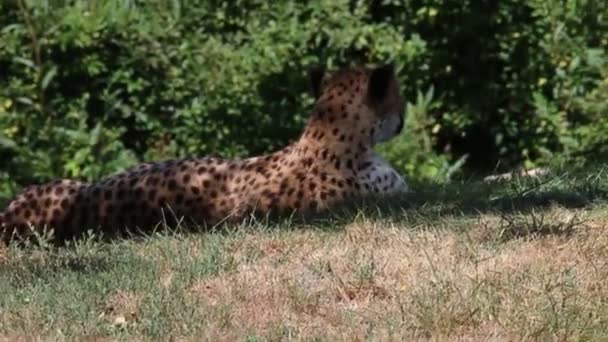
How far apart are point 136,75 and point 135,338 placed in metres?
6.48

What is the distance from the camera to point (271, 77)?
12.4 metres

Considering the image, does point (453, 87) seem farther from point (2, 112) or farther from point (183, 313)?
point (183, 313)

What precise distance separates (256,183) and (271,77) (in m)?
4.07

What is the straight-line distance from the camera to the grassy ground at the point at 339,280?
19.7ft

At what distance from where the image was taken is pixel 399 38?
12711 mm

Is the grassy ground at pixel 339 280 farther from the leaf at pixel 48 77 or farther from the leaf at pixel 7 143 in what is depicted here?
the leaf at pixel 48 77

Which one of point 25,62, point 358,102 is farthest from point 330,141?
point 25,62

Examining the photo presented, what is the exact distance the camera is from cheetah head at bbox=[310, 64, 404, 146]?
28.7 ft

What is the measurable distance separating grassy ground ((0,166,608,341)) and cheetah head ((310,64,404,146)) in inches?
45.5

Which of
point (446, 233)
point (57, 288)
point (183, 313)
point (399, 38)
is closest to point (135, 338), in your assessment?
point (183, 313)

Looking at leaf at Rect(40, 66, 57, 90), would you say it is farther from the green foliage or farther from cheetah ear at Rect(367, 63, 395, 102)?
cheetah ear at Rect(367, 63, 395, 102)

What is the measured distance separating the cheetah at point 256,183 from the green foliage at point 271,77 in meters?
3.03

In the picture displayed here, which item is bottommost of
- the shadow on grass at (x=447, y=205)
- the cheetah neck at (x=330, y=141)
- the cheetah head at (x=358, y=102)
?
the shadow on grass at (x=447, y=205)

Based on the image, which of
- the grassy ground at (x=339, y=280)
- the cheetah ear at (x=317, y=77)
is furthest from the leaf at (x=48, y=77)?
the grassy ground at (x=339, y=280)
